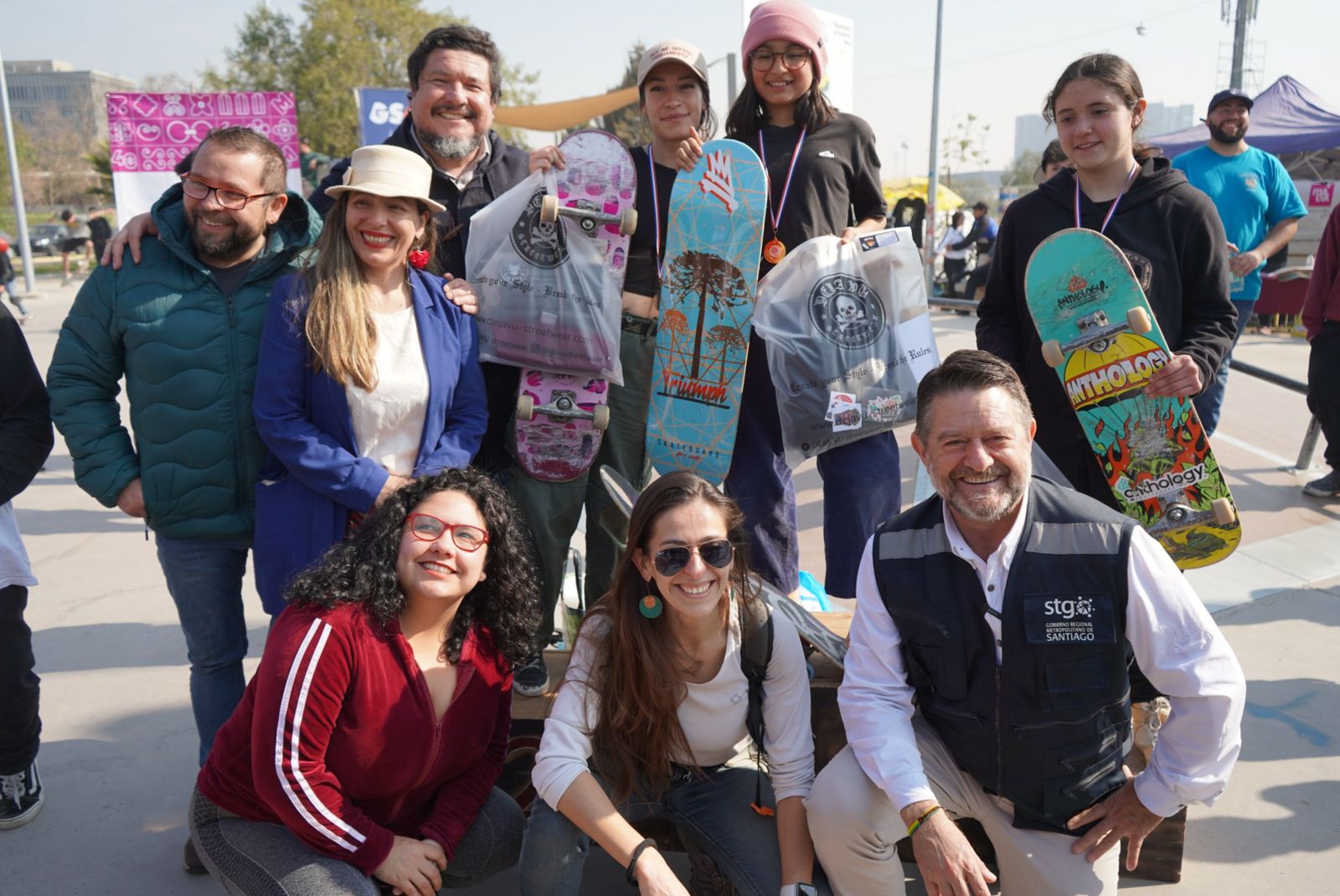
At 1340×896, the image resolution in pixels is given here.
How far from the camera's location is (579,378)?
2.80 m

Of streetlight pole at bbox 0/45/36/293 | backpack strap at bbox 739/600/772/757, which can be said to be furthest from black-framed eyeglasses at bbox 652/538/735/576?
streetlight pole at bbox 0/45/36/293

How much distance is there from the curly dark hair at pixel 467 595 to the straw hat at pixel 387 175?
28.8 inches

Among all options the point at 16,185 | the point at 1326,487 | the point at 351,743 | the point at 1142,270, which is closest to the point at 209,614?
the point at 351,743

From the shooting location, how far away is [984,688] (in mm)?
1993

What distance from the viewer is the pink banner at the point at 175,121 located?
1055cm

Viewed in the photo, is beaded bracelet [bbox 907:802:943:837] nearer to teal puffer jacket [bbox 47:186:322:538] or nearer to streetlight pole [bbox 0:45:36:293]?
teal puffer jacket [bbox 47:186:322:538]

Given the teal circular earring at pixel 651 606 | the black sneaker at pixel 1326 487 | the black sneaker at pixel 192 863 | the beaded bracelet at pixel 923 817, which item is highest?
the teal circular earring at pixel 651 606

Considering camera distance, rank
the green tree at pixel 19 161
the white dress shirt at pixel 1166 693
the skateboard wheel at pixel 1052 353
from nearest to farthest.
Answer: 1. the white dress shirt at pixel 1166 693
2. the skateboard wheel at pixel 1052 353
3. the green tree at pixel 19 161

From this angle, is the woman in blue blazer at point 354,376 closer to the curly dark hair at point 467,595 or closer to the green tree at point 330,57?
the curly dark hair at point 467,595

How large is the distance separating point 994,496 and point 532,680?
4.45ft

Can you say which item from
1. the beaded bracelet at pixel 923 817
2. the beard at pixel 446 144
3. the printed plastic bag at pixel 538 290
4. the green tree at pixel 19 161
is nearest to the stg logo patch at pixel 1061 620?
the beaded bracelet at pixel 923 817

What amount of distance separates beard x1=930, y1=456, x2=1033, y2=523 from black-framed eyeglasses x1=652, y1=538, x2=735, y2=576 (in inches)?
18.8

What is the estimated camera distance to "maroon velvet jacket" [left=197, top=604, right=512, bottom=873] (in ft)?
6.26

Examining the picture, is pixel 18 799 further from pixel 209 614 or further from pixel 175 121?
pixel 175 121
